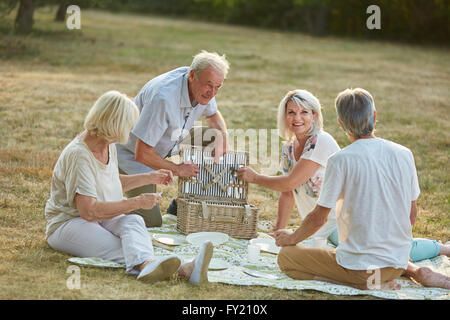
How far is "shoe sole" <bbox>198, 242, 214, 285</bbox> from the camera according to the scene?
3807mm

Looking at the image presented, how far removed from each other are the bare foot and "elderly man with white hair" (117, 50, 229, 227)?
1890 mm

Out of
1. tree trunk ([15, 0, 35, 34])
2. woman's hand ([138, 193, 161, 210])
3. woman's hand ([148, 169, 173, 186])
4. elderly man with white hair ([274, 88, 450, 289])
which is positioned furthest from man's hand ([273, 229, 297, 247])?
tree trunk ([15, 0, 35, 34])

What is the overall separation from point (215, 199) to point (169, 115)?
30.9 inches

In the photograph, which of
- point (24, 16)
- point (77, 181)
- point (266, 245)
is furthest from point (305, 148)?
point (24, 16)

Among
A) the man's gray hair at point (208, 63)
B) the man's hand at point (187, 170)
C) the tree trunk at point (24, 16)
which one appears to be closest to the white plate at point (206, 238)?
the man's hand at point (187, 170)

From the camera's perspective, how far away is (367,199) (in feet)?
12.2

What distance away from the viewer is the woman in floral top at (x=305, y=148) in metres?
4.72

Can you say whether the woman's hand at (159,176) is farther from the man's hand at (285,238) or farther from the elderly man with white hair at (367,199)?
the elderly man with white hair at (367,199)

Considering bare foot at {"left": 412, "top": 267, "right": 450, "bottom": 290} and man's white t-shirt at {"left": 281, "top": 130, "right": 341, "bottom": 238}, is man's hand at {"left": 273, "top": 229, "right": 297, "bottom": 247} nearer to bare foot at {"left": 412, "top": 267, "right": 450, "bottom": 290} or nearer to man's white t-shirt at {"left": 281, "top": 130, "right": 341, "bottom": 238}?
man's white t-shirt at {"left": 281, "top": 130, "right": 341, "bottom": 238}

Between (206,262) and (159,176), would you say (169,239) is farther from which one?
(206,262)

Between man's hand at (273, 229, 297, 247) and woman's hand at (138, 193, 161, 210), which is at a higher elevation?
woman's hand at (138, 193, 161, 210)

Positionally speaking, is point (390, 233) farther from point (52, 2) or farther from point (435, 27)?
point (435, 27)

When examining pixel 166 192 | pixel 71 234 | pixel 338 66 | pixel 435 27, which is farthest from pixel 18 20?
pixel 435 27
